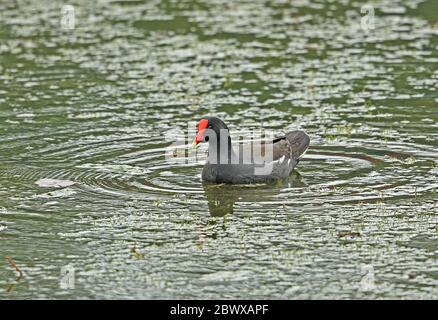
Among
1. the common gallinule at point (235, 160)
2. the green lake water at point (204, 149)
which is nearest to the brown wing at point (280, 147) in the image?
the common gallinule at point (235, 160)

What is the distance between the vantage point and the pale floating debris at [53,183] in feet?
39.0

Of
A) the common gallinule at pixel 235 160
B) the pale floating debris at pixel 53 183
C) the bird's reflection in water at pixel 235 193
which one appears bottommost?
the bird's reflection in water at pixel 235 193

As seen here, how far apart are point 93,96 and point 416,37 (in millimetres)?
6083

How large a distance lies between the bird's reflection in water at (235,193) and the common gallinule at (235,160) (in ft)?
0.27

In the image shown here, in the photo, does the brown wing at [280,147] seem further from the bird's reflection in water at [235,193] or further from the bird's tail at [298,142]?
the bird's reflection in water at [235,193]

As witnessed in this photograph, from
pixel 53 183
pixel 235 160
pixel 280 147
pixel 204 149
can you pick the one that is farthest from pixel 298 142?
pixel 53 183

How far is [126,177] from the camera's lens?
1214cm

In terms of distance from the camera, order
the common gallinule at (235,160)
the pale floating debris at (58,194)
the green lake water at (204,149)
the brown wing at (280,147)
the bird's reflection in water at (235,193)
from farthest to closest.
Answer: the brown wing at (280,147)
the common gallinule at (235,160)
the pale floating debris at (58,194)
the bird's reflection in water at (235,193)
the green lake water at (204,149)

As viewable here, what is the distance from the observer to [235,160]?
1192 cm

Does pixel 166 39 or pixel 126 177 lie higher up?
pixel 166 39

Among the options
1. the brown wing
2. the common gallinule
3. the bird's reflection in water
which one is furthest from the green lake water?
the brown wing

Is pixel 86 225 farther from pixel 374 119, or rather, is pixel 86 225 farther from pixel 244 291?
pixel 374 119

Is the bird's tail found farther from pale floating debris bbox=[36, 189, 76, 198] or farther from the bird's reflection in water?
pale floating debris bbox=[36, 189, 76, 198]
